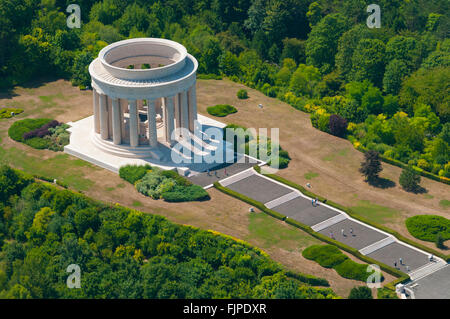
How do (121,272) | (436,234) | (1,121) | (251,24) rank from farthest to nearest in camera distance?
1. (251,24)
2. (1,121)
3. (436,234)
4. (121,272)

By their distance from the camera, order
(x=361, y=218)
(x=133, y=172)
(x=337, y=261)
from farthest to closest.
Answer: (x=133, y=172) < (x=361, y=218) < (x=337, y=261)

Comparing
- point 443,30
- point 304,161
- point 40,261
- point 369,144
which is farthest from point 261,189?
point 443,30

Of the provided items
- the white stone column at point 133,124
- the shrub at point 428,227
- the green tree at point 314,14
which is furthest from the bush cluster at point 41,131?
the green tree at point 314,14

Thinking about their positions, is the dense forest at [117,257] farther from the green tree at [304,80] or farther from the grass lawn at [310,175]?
the green tree at [304,80]

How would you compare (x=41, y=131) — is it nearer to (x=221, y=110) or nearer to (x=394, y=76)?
(x=221, y=110)

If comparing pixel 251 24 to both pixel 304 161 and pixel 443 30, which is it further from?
pixel 304 161

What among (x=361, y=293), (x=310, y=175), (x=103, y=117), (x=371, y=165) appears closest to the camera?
(x=361, y=293)

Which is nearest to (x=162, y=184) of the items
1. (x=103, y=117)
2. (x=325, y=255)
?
(x=103, y=117)
